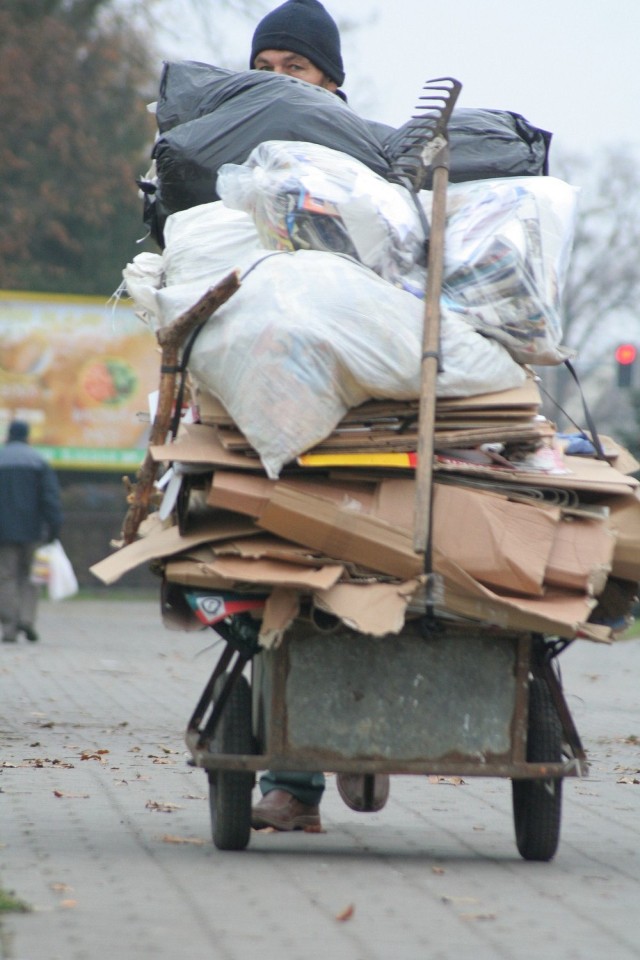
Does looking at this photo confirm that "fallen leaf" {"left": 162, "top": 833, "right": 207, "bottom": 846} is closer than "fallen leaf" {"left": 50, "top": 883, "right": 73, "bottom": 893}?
No

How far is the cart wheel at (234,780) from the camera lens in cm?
521

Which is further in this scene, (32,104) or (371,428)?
(32,104)

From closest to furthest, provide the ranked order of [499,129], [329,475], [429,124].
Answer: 1. [329,475]
2. [429,124]
3. [499,129]

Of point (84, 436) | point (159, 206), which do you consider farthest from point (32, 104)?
point (159, 206)

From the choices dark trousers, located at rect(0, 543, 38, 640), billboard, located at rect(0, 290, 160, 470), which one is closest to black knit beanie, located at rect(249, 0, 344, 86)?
dark trousers, located at rect(0, 543, 38, 640)

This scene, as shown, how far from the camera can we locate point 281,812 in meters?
5.82

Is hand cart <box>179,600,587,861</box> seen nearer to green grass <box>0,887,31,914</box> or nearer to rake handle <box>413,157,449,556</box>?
rake handle <box>413,157,449,556</box>

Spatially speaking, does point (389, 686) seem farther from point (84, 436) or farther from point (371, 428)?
point (84, 436)

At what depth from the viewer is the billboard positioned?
27.8 m

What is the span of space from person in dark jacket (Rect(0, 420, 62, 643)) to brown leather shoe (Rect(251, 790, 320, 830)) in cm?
1001

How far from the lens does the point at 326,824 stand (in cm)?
629

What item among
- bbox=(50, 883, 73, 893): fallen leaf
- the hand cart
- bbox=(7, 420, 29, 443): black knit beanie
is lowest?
bbox=(50, 883, 73, 893): fallen leaf

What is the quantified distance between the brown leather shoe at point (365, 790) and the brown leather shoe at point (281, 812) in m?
0.23

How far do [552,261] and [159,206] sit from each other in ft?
4.80
